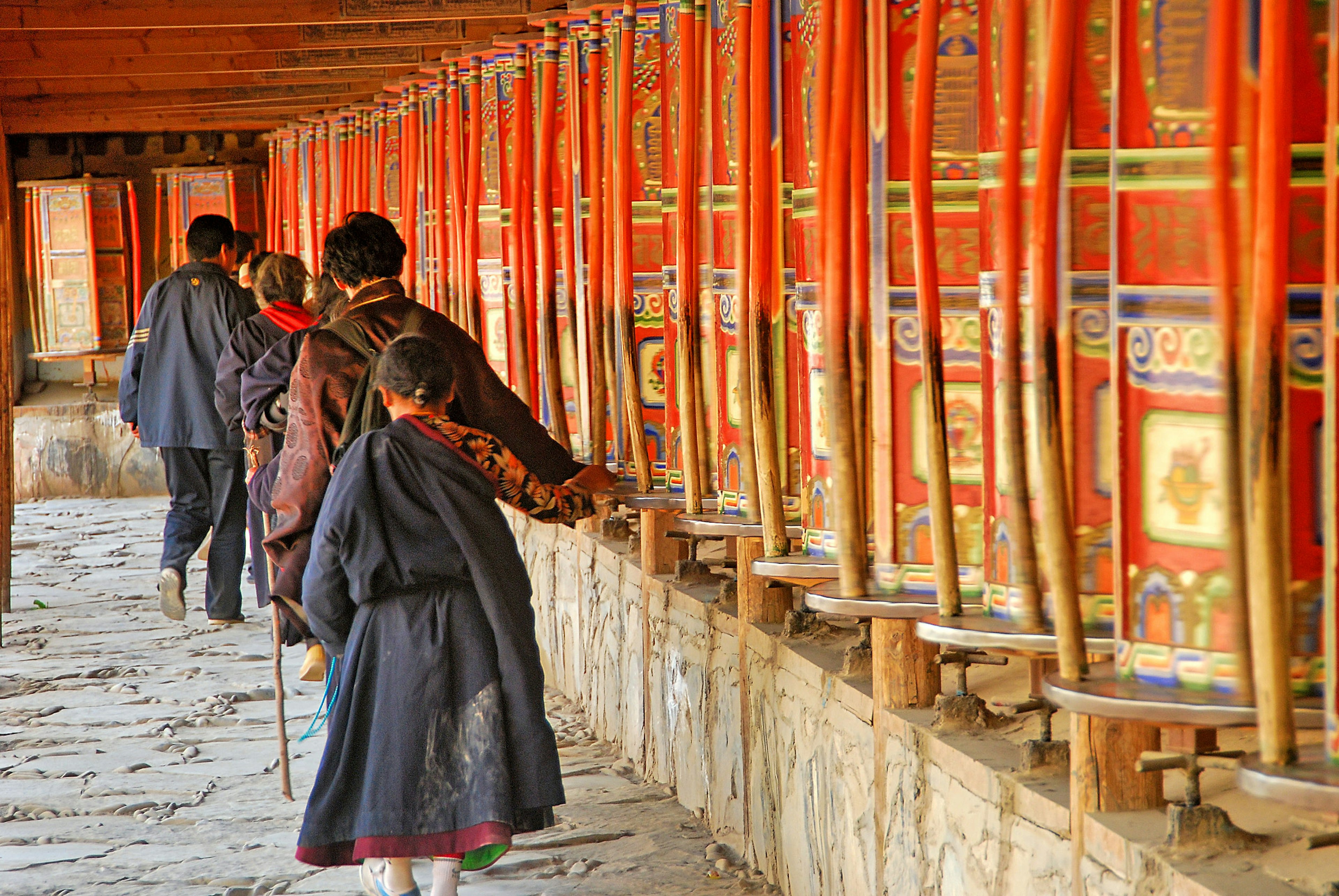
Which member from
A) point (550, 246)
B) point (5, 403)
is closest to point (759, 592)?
point (550, 246)

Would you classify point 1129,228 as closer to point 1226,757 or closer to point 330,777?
point 1226,757

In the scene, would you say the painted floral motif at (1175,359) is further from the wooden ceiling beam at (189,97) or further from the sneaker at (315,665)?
the wooden ceiling beam at (189,97)

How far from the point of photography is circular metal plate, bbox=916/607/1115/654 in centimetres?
207

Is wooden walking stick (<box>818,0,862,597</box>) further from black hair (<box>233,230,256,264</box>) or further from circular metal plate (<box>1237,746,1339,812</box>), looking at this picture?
black hair (<box>233,230,256,264</box>)

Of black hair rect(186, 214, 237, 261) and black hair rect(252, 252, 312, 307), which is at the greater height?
black hair rect(186, 214, 237, 261)

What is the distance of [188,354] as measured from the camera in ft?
23.9

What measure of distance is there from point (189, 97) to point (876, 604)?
28.6 feet

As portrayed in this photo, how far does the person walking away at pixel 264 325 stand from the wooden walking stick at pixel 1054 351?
4384 millimetres

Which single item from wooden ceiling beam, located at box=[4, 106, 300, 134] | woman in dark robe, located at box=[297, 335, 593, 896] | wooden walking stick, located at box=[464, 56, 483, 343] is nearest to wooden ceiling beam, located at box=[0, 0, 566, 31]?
wooden walking stick, located at box=[464, 56, 483, 343]

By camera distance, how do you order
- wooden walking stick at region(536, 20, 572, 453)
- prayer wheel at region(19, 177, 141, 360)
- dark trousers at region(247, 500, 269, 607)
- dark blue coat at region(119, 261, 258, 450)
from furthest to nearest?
prayer wheel at region(19, 177, 141, 360) → dark blue coat at region(119, 261, 258, 450) → dark trousers at region(247, 500, 269, 607) → wooden walking stick at region(536, 20, 572, 453)

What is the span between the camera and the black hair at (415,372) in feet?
11.0

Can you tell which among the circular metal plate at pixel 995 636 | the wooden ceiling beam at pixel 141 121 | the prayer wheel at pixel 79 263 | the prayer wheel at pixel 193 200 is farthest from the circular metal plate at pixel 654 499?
the prayer wheel at pixel 79 263

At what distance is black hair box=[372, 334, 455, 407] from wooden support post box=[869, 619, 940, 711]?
3.86 feet

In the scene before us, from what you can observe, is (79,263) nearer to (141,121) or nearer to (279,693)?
(141,121)
